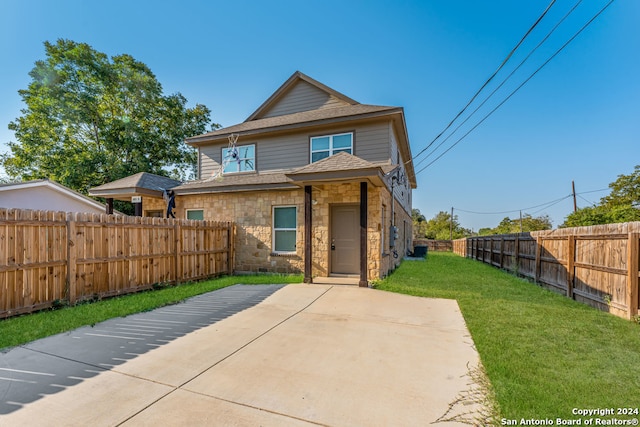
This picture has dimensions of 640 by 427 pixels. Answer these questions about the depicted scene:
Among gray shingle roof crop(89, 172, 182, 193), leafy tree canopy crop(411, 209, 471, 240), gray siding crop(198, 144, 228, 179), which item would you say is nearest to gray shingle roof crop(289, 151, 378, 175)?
gray siding crop(198, 144, 228, 179)

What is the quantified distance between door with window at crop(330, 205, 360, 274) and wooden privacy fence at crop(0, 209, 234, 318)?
4292 millimetres

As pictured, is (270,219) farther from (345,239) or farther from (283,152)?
(283,152)

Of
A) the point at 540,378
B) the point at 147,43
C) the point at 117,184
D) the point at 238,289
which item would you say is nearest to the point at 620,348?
the point at 540,378

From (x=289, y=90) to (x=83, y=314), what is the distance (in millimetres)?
10709

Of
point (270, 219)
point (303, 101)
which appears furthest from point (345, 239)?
point (303, 101)

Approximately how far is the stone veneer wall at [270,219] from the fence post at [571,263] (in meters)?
4.43

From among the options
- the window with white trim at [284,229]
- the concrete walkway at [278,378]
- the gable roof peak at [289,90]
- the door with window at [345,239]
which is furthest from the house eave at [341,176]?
the gable roof peak at [289,90]

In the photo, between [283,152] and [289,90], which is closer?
[283,152]

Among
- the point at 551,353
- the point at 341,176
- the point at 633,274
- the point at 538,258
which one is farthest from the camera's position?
the point at 538,258

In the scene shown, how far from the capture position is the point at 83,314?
504cm

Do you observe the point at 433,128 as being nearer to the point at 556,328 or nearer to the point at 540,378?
the point at 556,328

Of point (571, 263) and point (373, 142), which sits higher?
point (373, 142)

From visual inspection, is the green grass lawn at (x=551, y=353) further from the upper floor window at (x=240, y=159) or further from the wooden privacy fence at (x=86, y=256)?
the upper floor window at (x=240, y=159)

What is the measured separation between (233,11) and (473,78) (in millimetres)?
8786
